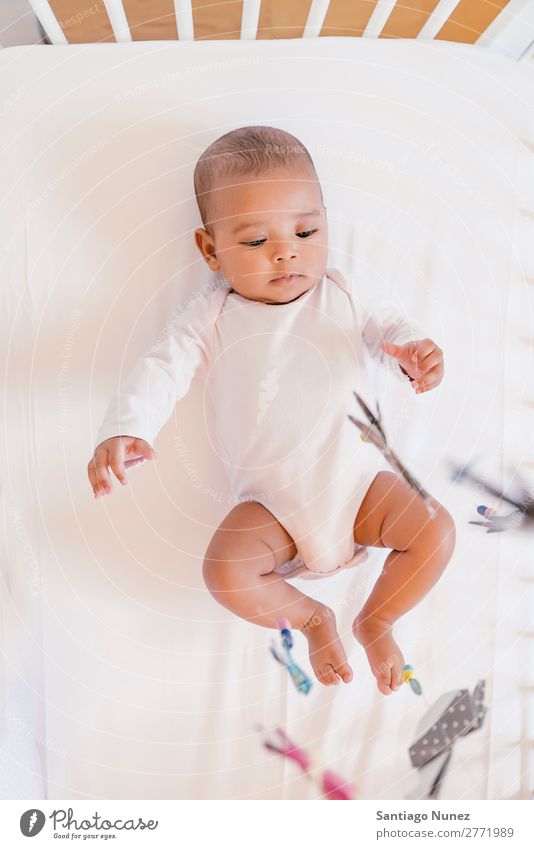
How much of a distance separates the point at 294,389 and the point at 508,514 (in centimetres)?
36

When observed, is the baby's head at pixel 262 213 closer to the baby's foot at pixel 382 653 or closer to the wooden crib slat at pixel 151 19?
the wooden crib slat at pixel 151 19

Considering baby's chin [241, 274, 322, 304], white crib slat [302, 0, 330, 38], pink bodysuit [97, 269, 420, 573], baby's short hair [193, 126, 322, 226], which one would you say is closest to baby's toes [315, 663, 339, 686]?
pink bodysuit [97, 269, 420, 573]

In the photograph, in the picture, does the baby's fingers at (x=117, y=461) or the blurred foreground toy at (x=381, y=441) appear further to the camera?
the blurred foreground toy at (x=381, y=441)

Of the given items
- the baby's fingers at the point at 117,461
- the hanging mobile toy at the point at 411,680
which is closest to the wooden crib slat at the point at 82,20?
the baby's fingers at the point at 117,461

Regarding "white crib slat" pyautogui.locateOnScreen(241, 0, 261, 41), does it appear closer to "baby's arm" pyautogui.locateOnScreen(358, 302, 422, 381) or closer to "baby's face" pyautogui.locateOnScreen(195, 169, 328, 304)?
"baby's face" pyautogui.locateOnScreen(195, 169, 328, 304)

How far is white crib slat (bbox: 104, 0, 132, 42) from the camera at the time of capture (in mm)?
983

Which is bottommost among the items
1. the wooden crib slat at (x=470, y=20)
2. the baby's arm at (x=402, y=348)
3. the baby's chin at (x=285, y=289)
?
the baby's arm at (x=402, y=348)

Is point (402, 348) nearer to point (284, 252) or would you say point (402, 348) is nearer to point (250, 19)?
point (284, 252)

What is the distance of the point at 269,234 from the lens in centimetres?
94

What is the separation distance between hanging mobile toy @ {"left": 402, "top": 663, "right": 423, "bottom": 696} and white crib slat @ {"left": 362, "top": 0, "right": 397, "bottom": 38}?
881mm

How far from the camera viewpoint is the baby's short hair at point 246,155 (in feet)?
3.06

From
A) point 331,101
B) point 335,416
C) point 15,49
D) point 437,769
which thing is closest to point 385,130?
point 331,101

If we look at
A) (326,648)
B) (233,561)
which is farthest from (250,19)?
(326,648)

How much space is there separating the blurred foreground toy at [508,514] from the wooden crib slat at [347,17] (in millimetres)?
628
